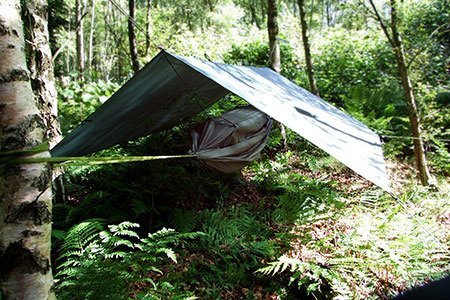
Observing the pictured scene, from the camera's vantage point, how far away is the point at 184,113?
3857 mm

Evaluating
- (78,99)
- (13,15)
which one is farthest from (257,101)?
(78,99)

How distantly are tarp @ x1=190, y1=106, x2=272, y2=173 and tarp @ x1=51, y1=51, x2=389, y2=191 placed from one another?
417 mm

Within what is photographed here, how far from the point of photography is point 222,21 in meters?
16.1

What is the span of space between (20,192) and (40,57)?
7.90 ft

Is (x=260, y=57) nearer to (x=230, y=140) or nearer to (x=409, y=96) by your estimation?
(x=409, y=96)

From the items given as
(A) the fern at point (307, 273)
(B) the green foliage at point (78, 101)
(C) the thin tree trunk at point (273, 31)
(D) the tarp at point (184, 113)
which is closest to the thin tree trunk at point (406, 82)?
(D) the tarp at point (184, 113)

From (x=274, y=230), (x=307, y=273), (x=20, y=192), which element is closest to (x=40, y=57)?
(x=20, y=192)

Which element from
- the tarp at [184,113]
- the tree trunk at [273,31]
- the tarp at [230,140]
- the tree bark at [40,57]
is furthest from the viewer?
the tree trunk at [273,31]

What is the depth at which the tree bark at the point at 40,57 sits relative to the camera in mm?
2787

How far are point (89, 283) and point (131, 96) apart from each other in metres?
1.70

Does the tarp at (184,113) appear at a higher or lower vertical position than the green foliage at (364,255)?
higher

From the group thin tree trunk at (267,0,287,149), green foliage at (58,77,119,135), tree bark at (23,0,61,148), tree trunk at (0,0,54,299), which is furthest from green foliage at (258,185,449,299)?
green foliage at (58,77,119,135)

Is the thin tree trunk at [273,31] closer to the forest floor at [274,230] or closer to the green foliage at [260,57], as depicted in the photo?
the forest floor at [274,230]

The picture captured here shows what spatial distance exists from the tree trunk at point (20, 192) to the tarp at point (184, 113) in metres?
1.51
